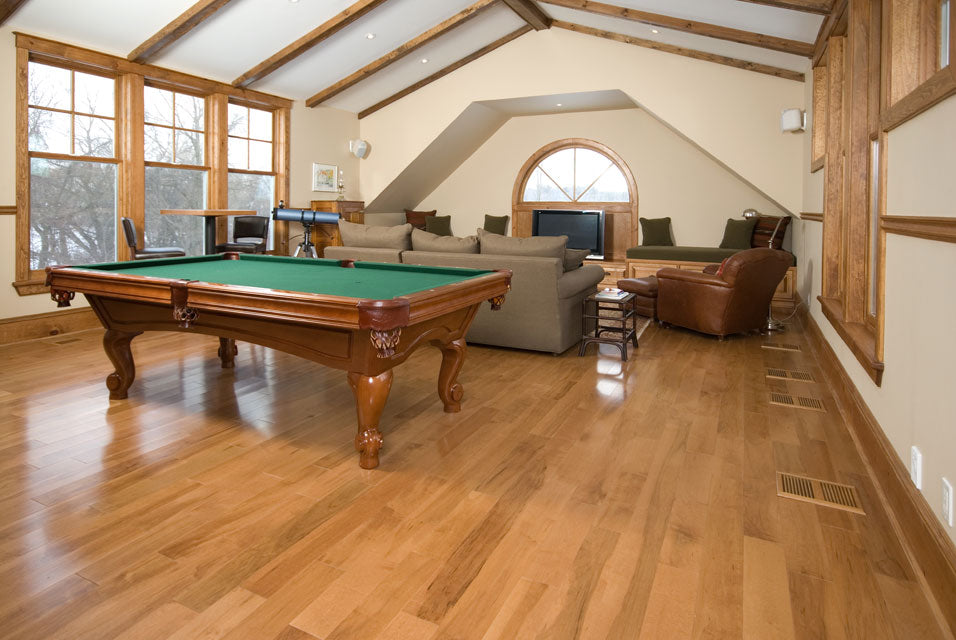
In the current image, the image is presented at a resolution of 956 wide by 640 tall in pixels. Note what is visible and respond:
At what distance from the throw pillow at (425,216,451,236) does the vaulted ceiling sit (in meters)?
2.15

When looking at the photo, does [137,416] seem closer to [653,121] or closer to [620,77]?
[620,77]

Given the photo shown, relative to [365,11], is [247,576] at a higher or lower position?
lower

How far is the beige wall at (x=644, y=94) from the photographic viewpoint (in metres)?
6.59

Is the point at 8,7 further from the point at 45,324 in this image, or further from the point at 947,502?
the point at 947,502

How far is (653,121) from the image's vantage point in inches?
345

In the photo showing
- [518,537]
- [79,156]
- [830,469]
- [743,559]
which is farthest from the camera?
[79,156]

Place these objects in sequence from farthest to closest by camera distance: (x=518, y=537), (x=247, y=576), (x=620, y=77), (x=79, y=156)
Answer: (x=620, y=77)
(x=79, y=156)
(x=518, y=537)
(x=247, y=576)

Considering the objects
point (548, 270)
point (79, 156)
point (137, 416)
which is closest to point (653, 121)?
point (548, 270)

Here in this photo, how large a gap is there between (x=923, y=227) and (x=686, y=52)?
5.50 m

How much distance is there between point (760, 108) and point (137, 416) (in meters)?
6.51

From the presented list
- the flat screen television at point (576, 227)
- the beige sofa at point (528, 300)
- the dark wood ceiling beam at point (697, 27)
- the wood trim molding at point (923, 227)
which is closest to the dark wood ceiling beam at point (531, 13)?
the dark wood ceiling beam at point (697, 27)

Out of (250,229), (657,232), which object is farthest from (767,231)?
(250,229)

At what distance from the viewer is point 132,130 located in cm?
595

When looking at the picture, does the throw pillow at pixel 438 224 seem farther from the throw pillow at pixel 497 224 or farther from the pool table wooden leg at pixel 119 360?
the pool table wooden leg at pixel 119 360
